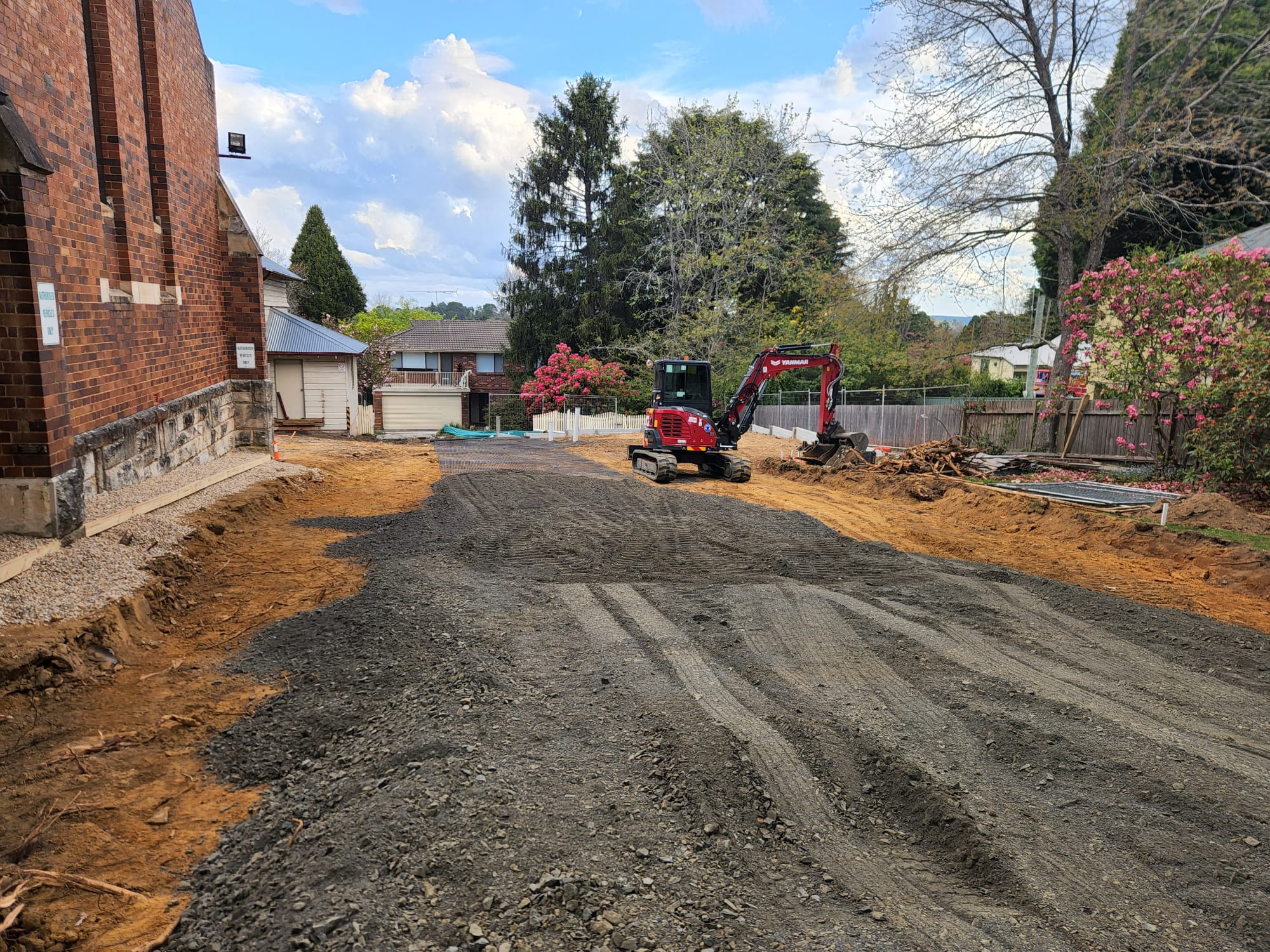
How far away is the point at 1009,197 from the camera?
17.5 meters

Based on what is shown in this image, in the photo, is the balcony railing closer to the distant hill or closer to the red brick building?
the red brick building

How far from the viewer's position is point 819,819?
11.6 ft

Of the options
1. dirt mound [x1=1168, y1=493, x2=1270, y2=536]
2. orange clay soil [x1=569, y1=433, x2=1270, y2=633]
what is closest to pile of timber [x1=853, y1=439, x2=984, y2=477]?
orange clay soil [x1=569, y1=433, x2=1270, y2=633]

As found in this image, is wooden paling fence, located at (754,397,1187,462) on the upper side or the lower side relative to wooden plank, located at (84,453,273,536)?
upper

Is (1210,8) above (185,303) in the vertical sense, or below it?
above

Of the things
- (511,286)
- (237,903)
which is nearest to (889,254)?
(237,903)

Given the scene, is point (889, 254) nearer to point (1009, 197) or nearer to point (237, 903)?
point (1009, 197)

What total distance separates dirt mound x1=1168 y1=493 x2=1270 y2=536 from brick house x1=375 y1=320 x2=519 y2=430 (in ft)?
112

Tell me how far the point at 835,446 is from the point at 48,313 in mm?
13736

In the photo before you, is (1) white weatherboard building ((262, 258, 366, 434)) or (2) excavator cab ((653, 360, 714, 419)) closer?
(2) excavator cab ((653, 360, 714, 419))

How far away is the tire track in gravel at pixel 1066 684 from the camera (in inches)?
164

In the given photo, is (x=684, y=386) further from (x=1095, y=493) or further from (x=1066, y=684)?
(x=1066, y=684)

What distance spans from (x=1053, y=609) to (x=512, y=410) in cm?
3557

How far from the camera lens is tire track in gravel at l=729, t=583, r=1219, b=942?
3074 mm
